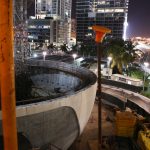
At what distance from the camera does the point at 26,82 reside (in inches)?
859

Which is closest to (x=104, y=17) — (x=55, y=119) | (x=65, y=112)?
(x=65, y=112)

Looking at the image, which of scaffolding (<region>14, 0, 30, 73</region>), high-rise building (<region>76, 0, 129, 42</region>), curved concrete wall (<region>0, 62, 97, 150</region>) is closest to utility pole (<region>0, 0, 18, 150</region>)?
curved concrete wall (<region>0, 62, 97, 150</region>)

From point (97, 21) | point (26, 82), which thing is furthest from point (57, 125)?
point (97, 21)

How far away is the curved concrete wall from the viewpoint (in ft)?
38.1

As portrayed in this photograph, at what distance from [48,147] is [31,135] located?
1492mm

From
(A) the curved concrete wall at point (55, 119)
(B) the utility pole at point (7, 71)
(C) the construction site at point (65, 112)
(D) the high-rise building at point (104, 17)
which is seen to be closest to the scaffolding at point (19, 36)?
(C) the construction site at point (65, 112)

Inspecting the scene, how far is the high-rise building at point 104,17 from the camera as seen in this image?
7008 inches

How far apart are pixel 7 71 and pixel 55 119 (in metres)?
9.53

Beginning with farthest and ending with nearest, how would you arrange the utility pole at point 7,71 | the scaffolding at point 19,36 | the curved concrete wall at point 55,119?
1. the scaffolding at point 19,36
2. the curved concrete wall at point 55,119
3. the utility pole at point 7,71

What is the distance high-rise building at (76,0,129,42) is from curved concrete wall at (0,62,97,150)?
163184 mm

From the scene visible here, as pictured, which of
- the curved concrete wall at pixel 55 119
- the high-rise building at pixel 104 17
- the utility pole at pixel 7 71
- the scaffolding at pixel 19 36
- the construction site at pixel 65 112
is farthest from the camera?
the high-rise building at pixel 104 17

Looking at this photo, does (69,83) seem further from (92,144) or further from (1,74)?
(1,74)

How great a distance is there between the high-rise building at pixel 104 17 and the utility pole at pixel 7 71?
17388cm

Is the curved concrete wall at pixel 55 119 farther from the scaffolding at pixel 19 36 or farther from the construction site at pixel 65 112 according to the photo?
the scaffolding at pixel 19 36
